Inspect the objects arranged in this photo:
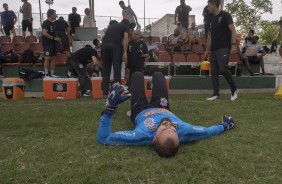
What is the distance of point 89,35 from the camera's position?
12.1 m

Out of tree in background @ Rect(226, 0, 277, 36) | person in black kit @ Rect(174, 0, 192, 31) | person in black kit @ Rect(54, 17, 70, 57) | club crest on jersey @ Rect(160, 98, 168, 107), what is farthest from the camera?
tree in background @ Rect(226, 0, 277, 36)

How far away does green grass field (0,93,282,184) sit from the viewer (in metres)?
2.92

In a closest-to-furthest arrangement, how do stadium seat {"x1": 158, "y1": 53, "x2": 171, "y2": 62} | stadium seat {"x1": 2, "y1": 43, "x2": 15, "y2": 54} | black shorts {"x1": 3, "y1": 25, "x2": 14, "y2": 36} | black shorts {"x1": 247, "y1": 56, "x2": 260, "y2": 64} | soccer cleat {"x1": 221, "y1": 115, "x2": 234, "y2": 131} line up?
soccer cleat {"x1": 221, "y1": 115, "x2": 234, "y2": 131} < stadium seat {"x1": 158, "y1": 53, "x2": 171, "y2": 62} < black shorts {"x1": 247, "y1": 56, "x2": 260, "y2": 64} < stadium seat {"x1": 2, "y1": 43, "x2": 15, "y2": 54} < black shorts {"x1": 3, "y1": 25, "x2": 14, "y2": 36}

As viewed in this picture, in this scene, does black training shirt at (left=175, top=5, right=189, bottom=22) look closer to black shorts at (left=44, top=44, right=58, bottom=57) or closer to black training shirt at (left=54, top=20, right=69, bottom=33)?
black training shirt at (left=54, top=20, right=69, bottom=33)

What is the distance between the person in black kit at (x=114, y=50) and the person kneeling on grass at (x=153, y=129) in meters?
2.54

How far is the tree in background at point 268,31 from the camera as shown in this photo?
33459 mm

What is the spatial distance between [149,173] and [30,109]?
3710 millimetres

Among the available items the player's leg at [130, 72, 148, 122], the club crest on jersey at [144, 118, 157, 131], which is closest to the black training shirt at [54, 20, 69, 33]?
the player's leg at [130, 72, 148, 122]

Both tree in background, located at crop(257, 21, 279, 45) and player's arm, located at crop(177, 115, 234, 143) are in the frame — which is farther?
tree in background, located at crop(257, 21, 279, 45)

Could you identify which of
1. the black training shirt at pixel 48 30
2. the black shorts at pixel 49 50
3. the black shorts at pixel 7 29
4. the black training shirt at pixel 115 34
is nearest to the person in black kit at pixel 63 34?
the black shorts at pixel 49 50

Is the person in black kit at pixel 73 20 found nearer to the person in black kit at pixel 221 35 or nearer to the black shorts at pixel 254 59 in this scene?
the black shorts at pixel 254 59

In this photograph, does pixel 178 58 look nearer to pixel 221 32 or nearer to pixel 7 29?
pixel 221 32

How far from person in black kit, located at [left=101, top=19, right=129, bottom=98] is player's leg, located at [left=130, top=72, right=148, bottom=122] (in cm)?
209

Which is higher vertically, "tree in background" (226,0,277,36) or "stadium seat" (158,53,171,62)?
"tree in background" (226,0,277,36)
